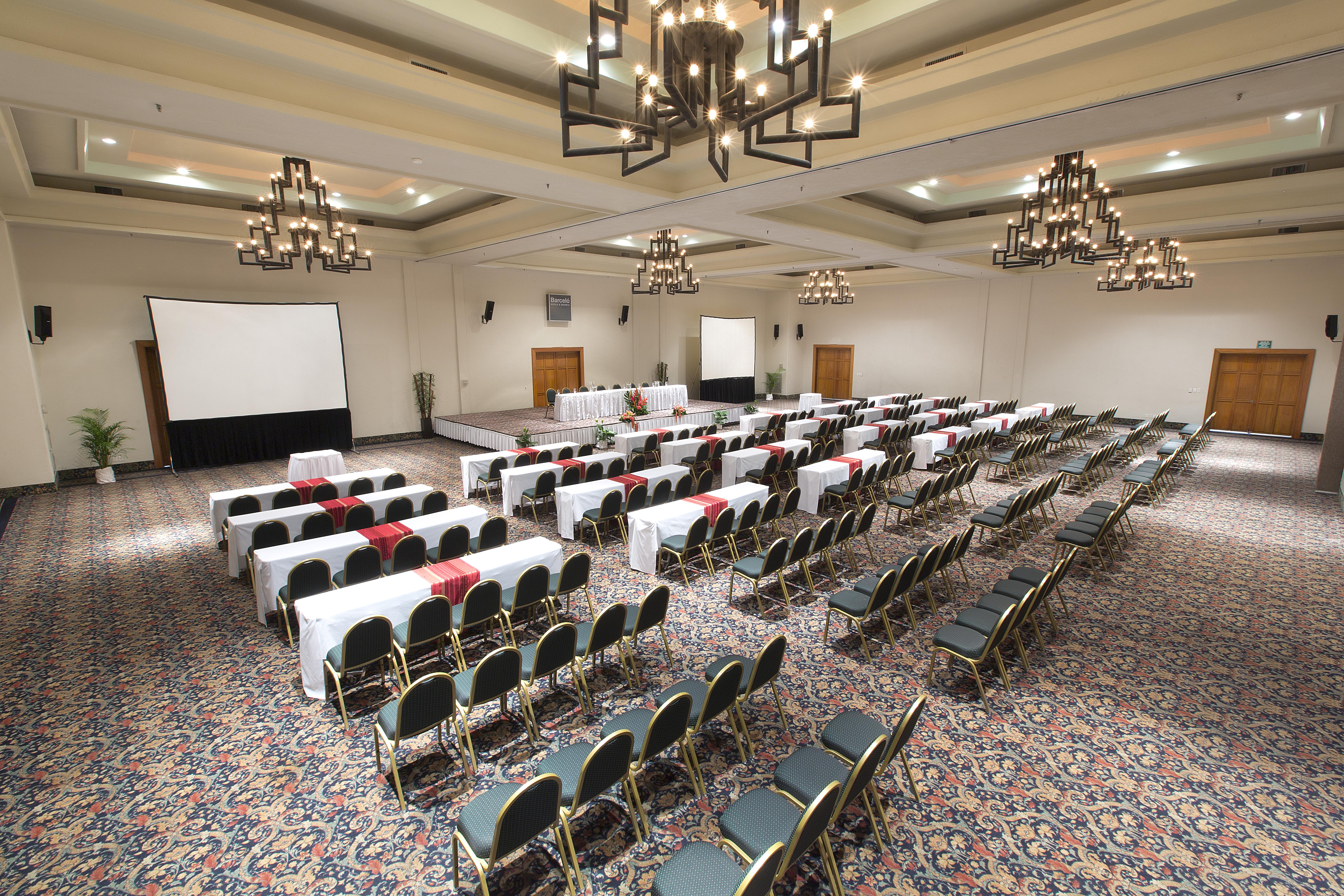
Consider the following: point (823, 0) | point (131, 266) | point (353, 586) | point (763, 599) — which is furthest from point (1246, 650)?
point (131, 266)

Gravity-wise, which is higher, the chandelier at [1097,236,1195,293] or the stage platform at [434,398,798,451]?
the chandelier at [1097,236,1195,293]

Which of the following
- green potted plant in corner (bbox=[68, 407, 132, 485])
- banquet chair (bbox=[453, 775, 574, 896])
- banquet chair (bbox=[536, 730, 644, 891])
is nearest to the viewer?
banquet chair (bbox=[453, 775, 574, 896])

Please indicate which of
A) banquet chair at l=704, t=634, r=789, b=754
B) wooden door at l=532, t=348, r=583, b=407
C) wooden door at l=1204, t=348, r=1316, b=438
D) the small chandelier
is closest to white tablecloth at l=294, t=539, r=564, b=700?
banquet chair at l=704, t=634, r=789, b=754

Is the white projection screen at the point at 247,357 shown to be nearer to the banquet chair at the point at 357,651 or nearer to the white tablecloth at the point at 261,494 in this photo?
the white tablecloth at the point at 261,494

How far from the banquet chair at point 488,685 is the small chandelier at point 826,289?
533 inches

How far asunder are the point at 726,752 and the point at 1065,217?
7.26 metres

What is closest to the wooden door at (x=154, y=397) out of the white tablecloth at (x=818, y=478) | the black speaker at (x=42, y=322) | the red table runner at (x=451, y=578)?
the black speaker at (x=42, y=322)

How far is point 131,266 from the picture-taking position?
1058cm

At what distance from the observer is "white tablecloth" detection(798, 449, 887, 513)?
8.36m

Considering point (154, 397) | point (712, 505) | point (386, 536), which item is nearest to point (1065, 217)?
point (712, 505)

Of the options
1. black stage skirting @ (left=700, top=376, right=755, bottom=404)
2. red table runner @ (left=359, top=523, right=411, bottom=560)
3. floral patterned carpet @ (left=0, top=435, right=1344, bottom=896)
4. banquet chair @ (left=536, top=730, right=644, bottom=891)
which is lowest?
floral patterned carpet @ (left=0, top=435, right=1344, bottom=896)

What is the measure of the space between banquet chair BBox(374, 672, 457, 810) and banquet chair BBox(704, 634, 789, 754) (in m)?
1.57

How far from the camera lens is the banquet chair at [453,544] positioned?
229 inches

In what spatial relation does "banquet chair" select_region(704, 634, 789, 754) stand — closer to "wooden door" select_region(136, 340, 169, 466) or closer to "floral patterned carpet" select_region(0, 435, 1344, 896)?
"floral patterned carpet" select_region(0, 435, 1344, 896)
